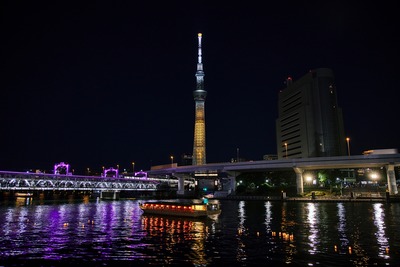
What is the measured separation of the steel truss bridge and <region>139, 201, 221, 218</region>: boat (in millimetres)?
64020

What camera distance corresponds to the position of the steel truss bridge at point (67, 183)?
331 ft

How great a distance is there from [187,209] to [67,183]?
10647 centimetres

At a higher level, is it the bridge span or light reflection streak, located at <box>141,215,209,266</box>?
the bridge span

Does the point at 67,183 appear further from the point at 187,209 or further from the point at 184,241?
the point at 184,241

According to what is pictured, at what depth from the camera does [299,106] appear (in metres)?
191

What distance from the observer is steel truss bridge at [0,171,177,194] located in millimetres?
100875

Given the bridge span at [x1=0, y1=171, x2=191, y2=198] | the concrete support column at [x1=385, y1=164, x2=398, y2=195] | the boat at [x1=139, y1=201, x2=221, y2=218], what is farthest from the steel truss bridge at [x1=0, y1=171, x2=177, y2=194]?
the concrete support column at [x1=385, y1=164, x2=398, y2=195]

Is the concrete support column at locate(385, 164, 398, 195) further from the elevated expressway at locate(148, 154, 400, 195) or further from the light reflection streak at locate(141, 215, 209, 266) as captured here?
the light reflection streak at locate(141, 215, 209, 266)

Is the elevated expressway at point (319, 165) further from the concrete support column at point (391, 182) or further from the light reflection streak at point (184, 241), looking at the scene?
the light reflection streak at point (184, 241)

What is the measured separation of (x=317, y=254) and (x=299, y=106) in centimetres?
17901

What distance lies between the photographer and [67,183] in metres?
138

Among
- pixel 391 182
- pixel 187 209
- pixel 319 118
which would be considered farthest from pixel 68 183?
pixel 319 118

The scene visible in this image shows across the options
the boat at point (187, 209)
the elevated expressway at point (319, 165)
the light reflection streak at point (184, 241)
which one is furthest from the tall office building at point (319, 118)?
the light reflection streak at point (184, 241)

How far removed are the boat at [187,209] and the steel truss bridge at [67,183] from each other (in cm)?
6402
